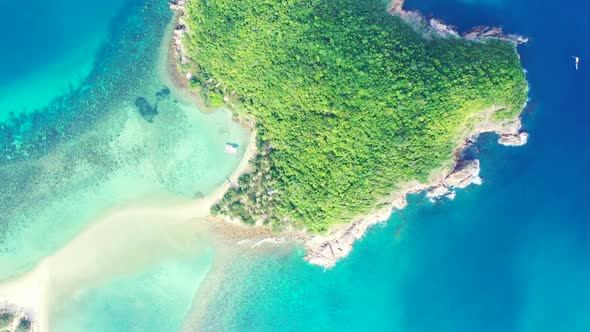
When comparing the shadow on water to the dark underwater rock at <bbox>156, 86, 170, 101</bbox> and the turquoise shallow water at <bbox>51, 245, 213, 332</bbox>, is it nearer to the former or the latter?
the dark underwater rock at <bbox>156, 86, 170, 101</bbox>

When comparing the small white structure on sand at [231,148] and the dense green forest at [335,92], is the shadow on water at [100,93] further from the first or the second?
the small white structure on sand at [231,148]

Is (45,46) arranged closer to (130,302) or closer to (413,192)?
(130,302)

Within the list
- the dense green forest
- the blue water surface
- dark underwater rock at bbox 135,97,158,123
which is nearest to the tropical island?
the dense green forest

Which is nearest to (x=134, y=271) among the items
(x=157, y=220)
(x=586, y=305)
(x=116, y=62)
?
(x=157, y=220)

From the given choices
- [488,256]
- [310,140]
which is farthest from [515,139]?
[310,140]

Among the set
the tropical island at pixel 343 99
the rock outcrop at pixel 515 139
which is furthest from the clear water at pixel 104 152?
the rock outcrop at pixel 515 139

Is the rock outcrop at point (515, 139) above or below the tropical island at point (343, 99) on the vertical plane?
above

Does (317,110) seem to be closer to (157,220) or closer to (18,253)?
(157,220)
